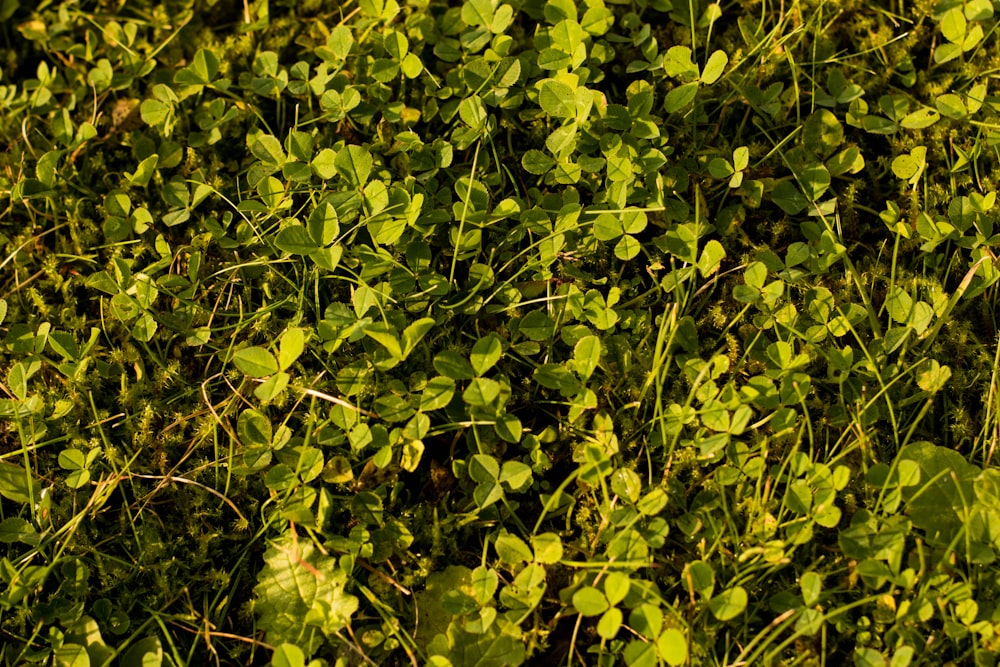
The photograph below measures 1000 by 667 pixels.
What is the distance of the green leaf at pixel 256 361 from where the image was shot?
2053mm

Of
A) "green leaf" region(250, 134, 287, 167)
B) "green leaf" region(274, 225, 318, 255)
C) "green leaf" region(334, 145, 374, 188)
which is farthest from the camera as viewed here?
"green leaf" region(250, 134, 287, 167)

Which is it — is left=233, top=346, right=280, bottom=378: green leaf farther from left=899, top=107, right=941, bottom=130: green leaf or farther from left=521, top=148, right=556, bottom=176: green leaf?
left=899, top=107, right=941, bottom=130: green leaf

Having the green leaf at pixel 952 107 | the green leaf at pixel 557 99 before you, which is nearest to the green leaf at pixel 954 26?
the green leaf at pixel 952 107

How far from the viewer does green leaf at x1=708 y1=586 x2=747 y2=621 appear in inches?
71.2

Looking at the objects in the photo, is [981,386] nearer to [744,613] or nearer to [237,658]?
[744,613]

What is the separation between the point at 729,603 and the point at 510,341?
0.80 m

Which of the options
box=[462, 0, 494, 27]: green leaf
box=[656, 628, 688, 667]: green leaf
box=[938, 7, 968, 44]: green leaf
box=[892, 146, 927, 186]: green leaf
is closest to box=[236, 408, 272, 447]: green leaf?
box=[656, 628, 688, 667]: green leaf

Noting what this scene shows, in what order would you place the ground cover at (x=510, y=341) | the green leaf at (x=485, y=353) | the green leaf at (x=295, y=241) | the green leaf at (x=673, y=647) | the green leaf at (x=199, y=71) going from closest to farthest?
1. the green leaf at (x=673, y=647)
2. the ground cover at (x=510, y=341)
3. the green leaf at (x=485, y=353)
4. the green leaf at (x=295, y=241)
5. the green leaf at (x=199, y=71)

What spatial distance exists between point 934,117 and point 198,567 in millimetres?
2255

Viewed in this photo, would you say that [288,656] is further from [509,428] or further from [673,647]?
[673,647]

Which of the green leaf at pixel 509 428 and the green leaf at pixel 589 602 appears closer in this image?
the green leaf at pixel 589 602

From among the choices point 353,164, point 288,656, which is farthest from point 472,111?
point 288,656

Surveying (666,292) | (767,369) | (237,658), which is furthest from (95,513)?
(767,369)

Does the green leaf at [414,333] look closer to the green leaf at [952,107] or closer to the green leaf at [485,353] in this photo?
the green leaf at [485,353]
